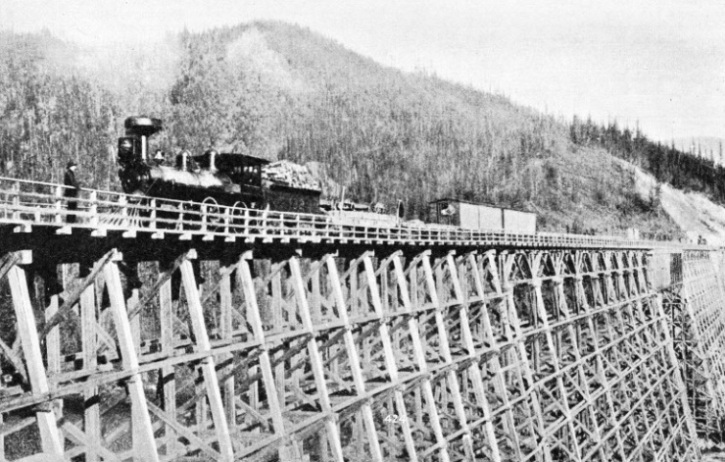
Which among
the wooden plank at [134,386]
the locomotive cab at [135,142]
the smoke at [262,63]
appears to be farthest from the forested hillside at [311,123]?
the wooden plank at [134,386]

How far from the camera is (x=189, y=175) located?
17984 mm

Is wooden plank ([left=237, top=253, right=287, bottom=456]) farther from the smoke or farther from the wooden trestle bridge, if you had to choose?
the smoke

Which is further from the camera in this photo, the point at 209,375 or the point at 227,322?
the point at 227,322

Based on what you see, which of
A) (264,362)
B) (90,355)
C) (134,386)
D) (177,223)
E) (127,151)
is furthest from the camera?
(127,151)

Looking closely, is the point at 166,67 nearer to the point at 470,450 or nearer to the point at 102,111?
the point at 102,111

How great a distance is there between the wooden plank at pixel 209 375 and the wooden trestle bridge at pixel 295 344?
0.8 inches

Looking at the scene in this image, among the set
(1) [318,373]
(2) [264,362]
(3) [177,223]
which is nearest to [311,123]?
(3) [177,223]

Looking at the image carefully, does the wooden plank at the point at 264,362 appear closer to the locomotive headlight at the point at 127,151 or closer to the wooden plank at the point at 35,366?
the wooden plank at the point at 35,366

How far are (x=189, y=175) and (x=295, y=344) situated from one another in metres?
7.13

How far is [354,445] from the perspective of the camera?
49.3 feet

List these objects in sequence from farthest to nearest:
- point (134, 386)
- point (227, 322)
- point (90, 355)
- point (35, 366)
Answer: point (227, 322)
point (90, 355)
point (134, 386)
point (35, 366)

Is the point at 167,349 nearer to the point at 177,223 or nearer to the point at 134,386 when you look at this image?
the point at 134,386

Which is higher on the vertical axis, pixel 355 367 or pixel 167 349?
pixel 167 349

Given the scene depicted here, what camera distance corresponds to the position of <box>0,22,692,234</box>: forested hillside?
185ft
